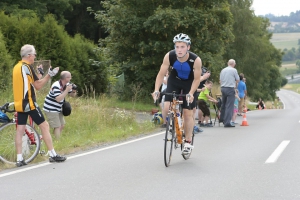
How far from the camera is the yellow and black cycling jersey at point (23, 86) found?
8891 mm

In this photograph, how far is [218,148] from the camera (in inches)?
464

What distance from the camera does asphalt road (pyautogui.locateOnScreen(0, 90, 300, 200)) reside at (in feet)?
22.8

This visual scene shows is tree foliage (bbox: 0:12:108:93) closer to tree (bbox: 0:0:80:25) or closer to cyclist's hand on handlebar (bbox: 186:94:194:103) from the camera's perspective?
cyclist's hand on handlebar (bbox: 186:94:194:103)

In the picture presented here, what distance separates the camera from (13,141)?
975 cm

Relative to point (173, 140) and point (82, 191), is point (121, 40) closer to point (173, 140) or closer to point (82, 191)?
point (173, 140)

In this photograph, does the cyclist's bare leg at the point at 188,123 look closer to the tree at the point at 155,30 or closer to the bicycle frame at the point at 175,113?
the bicycle frame at the point at 175,113

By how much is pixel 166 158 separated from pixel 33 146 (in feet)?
7.42

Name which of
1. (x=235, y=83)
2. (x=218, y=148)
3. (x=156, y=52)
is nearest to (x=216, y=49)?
(x=156, y=52)

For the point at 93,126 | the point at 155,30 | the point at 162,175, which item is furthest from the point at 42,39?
the point at 162,175

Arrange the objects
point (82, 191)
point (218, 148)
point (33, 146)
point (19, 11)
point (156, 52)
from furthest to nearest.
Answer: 1. point (19, 11)
2. point (156, 52)
3. point (218, 148)
4. point (33, 146)
5. point (82, 191)

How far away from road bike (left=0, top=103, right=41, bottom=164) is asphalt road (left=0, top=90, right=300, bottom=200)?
1.49 feet

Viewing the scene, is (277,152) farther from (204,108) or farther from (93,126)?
(204,108)

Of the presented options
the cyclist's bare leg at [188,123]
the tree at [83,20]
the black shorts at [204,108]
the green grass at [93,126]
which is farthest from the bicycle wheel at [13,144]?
the tree at [83,20]

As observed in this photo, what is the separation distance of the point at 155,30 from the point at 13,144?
53.4ft
